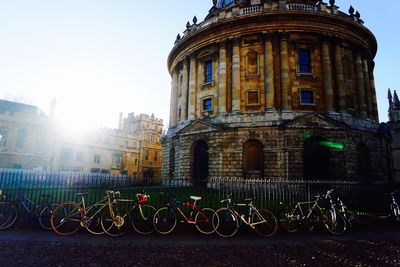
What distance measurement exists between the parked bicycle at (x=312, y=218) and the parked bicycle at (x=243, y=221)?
0.53m

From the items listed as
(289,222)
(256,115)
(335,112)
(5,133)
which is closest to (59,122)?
(5,133)

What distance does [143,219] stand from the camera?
25.7 ft

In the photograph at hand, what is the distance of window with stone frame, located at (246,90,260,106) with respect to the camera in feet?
73.0

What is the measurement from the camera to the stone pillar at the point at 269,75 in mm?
21359

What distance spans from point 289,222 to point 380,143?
19.7 metres

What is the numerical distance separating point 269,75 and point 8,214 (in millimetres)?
19647

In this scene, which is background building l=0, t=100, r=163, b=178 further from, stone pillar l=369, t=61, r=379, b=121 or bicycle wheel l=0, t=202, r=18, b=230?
bicycle wheel l=0, t=202, r=18, b=230

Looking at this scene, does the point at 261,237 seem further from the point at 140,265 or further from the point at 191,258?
the point at 140,265

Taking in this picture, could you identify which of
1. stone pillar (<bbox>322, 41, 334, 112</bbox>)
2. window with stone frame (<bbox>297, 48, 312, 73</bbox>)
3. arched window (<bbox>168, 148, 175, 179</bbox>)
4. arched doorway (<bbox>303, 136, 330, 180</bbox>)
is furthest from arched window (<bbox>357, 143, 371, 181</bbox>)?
arched window (<bbox>168, 148, 175, 179</bbox>)

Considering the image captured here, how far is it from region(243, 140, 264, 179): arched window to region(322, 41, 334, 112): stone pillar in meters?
6.55

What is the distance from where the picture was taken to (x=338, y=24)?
22719mm

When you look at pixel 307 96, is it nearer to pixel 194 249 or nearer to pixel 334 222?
pixel 334 222

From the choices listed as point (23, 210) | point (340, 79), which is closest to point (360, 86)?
point (340, 79)

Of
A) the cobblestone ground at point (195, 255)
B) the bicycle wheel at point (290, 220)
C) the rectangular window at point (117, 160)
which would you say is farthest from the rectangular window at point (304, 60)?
the rectangular window at point (117, 160)
